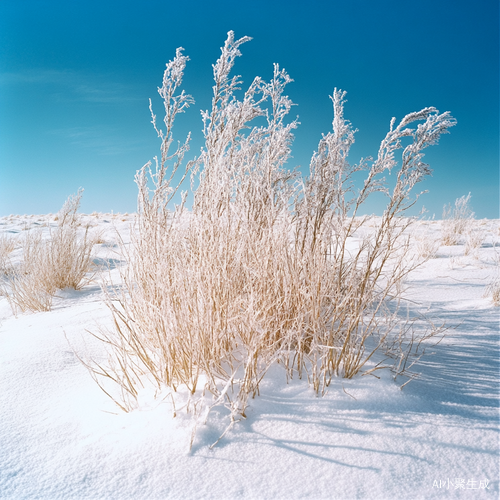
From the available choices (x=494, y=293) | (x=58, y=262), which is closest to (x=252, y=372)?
(x=494, y=293)

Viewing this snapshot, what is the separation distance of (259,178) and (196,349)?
3.23ft

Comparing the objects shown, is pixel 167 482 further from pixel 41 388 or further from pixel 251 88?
pixel 251 88

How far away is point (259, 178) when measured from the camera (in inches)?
79.4

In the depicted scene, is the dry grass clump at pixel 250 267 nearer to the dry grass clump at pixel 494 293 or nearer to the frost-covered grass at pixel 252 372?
the frost-covered grass at pixel 252 372

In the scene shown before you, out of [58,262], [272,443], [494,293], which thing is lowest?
[272,443]

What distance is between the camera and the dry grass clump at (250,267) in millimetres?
1698

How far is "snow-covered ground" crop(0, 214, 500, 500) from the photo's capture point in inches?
49.4

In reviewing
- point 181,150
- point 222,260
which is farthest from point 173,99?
point 222,260

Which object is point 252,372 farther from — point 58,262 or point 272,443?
point 58,262

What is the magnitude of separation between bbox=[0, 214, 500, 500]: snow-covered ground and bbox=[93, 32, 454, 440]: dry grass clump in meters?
0.13

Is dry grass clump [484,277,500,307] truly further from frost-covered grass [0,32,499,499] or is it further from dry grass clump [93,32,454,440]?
dry grass clump [93,32,454,440]

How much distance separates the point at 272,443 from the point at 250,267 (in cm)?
85

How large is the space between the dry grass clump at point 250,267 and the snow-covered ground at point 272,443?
13 centimetres

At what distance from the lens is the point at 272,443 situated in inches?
55.9
